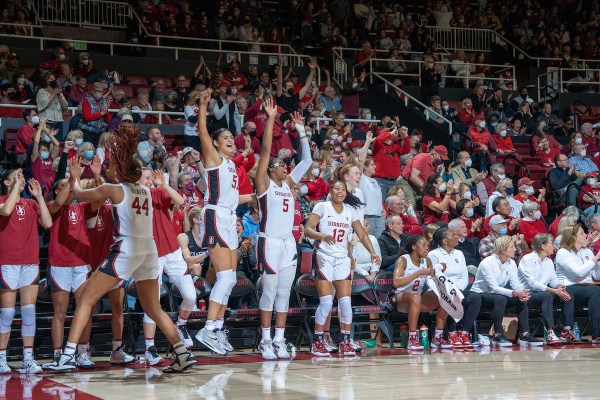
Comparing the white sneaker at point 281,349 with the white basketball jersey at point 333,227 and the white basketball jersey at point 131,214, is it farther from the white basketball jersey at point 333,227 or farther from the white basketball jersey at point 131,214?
the white basketball jersey at point 131,214

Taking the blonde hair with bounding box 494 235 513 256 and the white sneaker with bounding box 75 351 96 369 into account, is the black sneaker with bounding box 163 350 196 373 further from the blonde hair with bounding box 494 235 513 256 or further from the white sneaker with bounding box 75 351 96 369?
the blonde hair with bounding box 494 235 513 256

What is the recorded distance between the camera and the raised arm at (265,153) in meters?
10.3

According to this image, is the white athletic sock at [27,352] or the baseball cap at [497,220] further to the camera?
the baseball cap at [497,220]

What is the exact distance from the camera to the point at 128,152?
29.4ft

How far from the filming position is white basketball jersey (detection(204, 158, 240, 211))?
10125mm

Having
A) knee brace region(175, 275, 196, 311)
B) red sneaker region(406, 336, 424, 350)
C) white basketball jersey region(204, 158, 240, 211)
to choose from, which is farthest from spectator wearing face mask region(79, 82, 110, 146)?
Result: red sneaker region(406, 336, 424, 350)

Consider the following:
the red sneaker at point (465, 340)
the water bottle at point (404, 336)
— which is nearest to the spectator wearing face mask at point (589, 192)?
the red sneaker at point (465, 340)

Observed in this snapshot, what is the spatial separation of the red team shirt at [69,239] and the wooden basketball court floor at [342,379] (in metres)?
1.12

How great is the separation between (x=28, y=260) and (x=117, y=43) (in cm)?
1062

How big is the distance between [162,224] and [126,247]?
158cm

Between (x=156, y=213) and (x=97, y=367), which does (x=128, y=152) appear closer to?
(x=156, y=213)

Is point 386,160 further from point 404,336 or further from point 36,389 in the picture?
point 36,389

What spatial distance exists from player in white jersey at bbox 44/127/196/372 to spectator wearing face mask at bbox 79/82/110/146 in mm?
6067

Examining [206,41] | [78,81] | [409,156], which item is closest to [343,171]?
[409,156]
